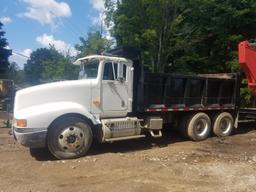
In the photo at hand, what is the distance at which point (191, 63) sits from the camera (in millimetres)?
22844

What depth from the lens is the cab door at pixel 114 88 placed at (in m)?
9.61

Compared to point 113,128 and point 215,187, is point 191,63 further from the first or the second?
point 215,187

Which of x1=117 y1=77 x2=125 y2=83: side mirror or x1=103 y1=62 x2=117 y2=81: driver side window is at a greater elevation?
x1=103 y1=62 x2=117 y2=81: driver side window

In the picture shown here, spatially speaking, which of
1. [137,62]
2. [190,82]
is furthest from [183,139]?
[137,62]

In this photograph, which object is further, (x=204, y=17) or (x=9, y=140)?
(x=204, y=17)

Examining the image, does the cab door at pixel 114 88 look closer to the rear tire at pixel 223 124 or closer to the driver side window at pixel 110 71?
the driver side window at pixel 110 71

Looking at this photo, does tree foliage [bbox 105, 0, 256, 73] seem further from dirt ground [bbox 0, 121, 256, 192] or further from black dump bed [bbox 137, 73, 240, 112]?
dirt ground [bbox 0, 121, 256, 192]

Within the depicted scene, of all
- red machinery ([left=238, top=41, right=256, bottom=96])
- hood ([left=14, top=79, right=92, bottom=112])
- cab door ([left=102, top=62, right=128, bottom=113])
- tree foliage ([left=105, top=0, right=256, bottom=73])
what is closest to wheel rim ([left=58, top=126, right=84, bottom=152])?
hood ([left=14, top=79, right=92, bottom=112])

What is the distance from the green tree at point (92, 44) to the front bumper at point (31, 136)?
20.4 meters

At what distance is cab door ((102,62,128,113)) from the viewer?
9.61m

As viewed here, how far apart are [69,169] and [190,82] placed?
533 cm

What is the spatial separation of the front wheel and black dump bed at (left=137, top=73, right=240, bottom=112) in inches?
81.2

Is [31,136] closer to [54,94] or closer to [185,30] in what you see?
[54,94]

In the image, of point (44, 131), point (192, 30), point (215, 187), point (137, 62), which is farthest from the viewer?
point (192, 30)
